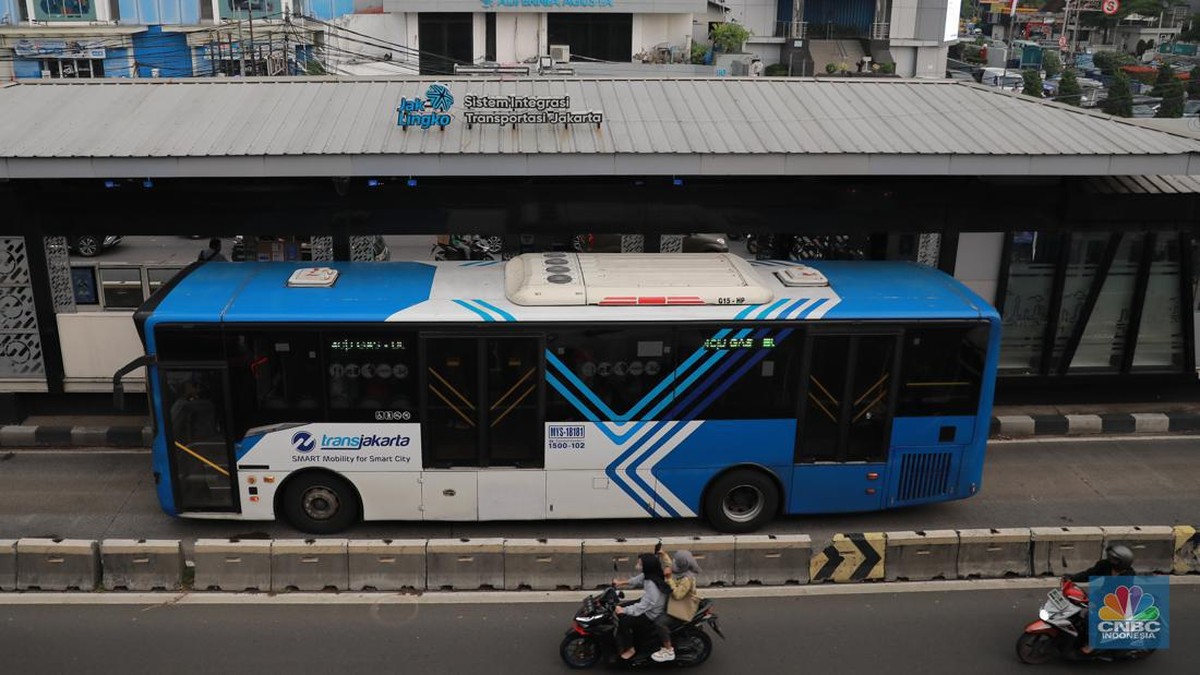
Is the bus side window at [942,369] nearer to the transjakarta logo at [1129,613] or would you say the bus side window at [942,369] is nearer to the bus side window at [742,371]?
the bus side window at [742,371]

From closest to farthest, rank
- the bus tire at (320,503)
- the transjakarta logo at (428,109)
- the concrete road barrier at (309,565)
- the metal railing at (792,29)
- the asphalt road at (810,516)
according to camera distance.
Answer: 1. the concrete road barrier at (309,565)
2. the bus tire at (320,503)
3. the asphalt road at (810,516)
4. the transjakarta logo at (428,109)
5. the metal railing at (792,29)

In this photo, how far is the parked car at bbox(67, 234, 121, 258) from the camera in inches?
482

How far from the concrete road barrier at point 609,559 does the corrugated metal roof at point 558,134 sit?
438cm

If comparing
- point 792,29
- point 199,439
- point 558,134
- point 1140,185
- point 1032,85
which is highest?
point 792,29

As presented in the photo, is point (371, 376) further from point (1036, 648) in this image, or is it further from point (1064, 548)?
point (1064, 548)

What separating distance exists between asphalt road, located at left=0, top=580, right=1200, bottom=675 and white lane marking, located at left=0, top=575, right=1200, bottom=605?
6cm

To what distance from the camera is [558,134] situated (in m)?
11.6

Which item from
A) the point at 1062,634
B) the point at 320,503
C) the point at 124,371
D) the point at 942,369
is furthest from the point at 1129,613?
the point at 124,371

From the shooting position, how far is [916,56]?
5281 centimetres

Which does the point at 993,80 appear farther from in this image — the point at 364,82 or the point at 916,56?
the point at 364,82

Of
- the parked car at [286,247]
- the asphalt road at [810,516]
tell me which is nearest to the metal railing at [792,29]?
the asphalt road at [810,516]

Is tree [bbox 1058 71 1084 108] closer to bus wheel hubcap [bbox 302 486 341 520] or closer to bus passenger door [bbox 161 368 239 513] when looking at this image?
bus wheel hubcap [bbox 302 486 341 520]

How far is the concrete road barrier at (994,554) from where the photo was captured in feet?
31.4

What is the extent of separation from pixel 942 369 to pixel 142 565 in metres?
8.11
